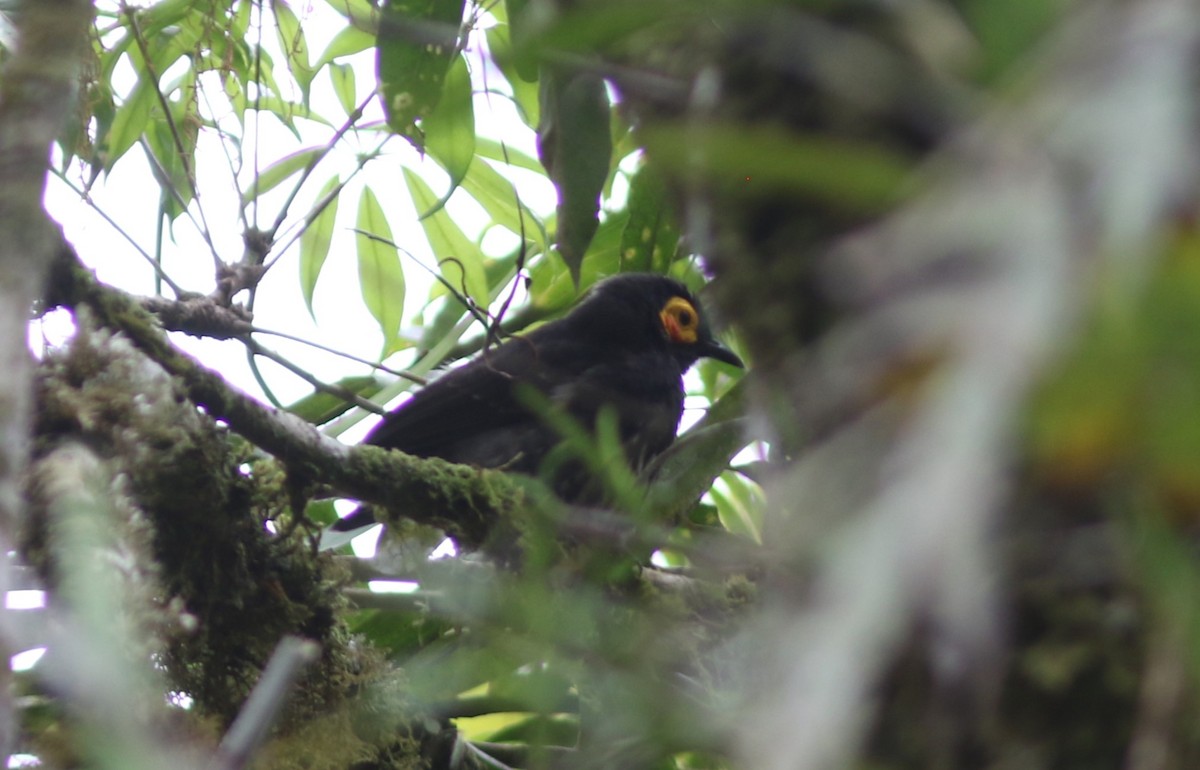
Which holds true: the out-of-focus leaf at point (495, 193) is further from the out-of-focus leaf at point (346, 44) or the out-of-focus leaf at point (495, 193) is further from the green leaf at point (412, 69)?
the green leaf at point (412, 69)

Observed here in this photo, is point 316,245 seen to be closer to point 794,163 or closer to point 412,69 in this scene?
point 412,69

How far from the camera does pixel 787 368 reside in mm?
902

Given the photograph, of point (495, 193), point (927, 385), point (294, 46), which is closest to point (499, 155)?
point (495, 193)

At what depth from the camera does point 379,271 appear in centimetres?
324

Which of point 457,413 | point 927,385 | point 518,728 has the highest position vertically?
point 457,413

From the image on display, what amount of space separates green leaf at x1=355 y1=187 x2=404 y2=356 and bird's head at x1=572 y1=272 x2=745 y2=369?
0.97 meters

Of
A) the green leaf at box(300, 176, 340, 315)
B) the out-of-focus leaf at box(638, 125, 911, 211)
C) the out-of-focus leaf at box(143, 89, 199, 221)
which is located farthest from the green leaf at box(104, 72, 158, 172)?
the out-of-focus leaf at box(638, 125, 911, 211)

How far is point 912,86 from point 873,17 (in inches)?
4.1

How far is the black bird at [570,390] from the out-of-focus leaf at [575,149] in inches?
40.4

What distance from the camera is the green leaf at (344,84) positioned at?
→ 10.0 feet

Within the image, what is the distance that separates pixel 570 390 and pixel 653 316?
641 millimetres

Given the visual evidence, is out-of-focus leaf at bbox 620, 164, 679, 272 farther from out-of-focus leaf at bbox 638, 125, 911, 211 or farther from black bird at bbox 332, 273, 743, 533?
out-of-focus leaf at bbox 638, 125, 911, 211

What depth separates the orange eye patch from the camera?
416 centimetres

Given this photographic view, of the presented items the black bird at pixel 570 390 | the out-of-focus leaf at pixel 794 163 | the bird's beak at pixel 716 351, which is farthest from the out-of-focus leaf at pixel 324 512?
the out-of-focus leaf at pixel 794 163
